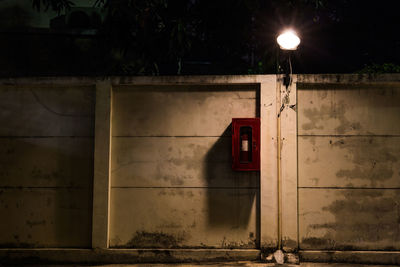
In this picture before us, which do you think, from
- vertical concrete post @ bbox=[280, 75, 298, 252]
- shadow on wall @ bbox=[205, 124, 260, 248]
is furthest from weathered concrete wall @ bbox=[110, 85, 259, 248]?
vertical concrete post @ bbox=[280, 75, 298, 252]

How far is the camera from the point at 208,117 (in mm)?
4352

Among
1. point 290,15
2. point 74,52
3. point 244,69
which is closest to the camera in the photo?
point 290,15

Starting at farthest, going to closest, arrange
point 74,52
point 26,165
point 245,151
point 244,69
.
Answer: point 244,69
point 74,52
point 26,165
point 245,151

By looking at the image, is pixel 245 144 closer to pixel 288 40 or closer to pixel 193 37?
pixel 288 40

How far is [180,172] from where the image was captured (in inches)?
171

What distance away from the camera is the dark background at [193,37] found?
649 cm

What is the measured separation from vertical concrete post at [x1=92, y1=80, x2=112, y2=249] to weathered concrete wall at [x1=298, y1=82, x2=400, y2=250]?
273 cm

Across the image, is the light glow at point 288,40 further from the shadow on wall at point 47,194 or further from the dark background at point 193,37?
the shadow on wall at point 47,194

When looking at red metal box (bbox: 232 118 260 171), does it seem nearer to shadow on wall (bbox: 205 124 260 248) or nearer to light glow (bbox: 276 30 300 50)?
shadow on wall (bbox: 205 124 260 248)

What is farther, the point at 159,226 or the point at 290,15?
the point at 290,15

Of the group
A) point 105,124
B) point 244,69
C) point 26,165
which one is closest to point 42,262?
point 26,165

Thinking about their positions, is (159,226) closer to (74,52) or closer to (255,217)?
(255,217)

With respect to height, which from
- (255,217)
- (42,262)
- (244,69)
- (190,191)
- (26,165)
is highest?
(244,69)

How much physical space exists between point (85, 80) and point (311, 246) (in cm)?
400
